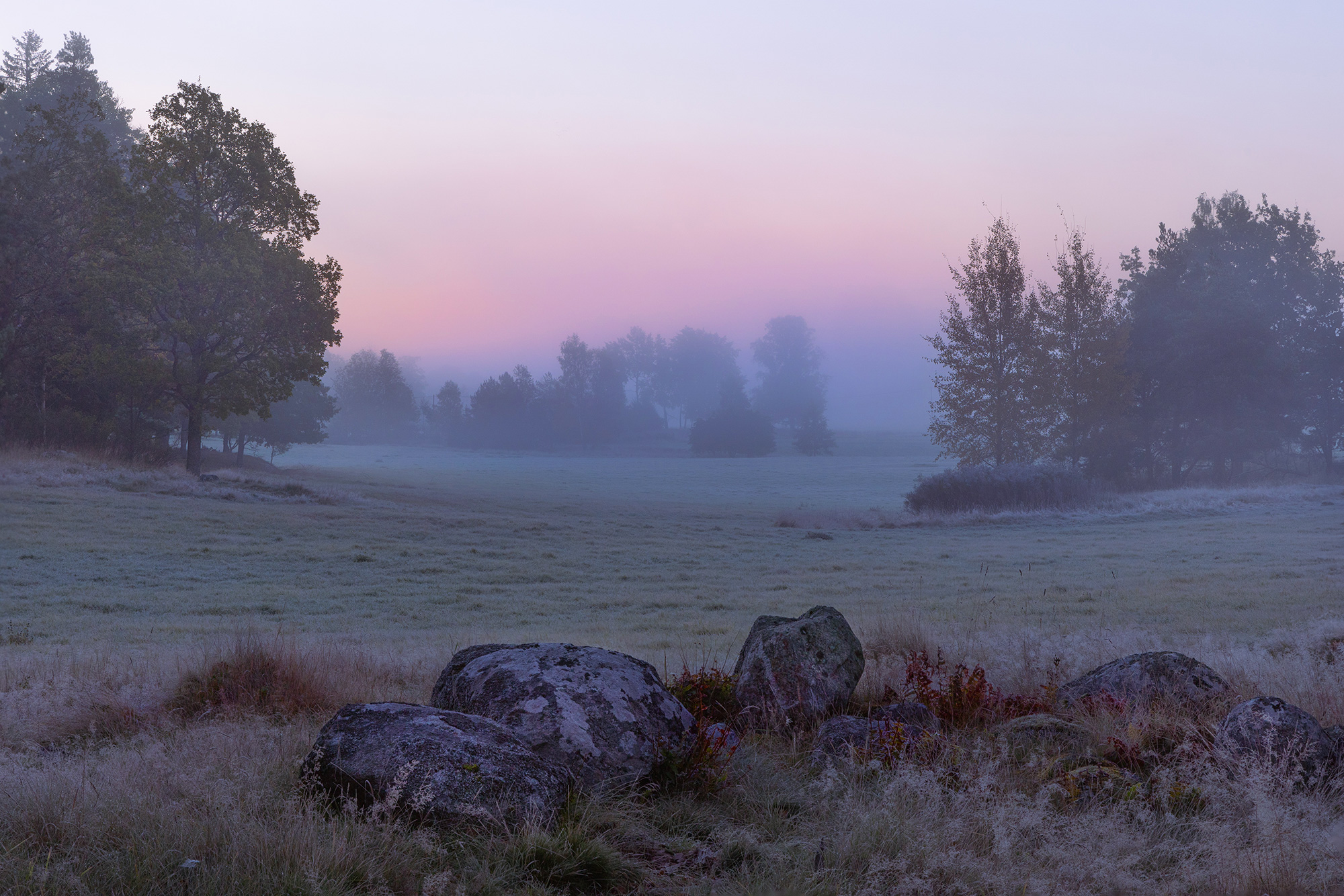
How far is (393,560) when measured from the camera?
71.9 feet

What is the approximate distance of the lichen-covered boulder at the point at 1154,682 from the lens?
21.8 ft

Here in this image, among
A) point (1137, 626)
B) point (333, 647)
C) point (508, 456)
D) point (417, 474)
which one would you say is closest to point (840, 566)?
point (1137, 626)

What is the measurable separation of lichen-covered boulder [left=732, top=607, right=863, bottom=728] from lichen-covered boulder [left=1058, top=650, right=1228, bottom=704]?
188 centimetres

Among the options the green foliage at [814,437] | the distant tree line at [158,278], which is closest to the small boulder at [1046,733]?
the distant tree line at [158,278]

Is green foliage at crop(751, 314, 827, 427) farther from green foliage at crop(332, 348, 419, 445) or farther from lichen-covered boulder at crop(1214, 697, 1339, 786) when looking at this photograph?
lichen-covered boulder at crop(1214, 697, 1339, 786)

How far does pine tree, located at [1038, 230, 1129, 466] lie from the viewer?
4625 cm

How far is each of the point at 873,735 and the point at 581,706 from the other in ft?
6.94

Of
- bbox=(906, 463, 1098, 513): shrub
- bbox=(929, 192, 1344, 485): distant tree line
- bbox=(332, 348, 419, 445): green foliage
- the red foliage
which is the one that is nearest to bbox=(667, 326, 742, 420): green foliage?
bbox=(332, 348, 419, 445): green foliage

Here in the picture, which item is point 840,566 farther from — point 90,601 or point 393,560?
point 90,601

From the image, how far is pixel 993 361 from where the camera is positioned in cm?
4494

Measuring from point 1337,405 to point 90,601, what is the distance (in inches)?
2872

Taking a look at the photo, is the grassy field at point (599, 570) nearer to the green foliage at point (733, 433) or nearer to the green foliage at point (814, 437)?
the green foliage at point (733, 433)

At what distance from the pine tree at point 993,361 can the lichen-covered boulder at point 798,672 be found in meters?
39.7

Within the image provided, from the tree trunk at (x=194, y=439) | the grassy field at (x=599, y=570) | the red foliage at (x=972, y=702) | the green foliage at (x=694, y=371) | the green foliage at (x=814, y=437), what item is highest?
the green foliage at (x=694, y=371)
